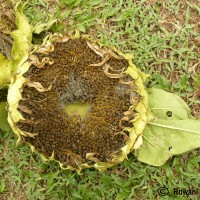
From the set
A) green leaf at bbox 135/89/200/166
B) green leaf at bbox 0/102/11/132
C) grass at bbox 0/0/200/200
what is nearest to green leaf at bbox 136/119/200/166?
green leaf at bbox 135/89/200/166

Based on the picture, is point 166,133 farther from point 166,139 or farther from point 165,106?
point 165,106

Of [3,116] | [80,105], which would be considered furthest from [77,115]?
[3,116]

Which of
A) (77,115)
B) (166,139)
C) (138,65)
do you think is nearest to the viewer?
(77,115)

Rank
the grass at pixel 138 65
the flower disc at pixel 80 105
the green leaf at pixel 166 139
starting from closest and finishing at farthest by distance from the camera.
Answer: the flower disc at pixel 80 105 → the green leaf at pixel 166 139 → the grass at pixel 138 65

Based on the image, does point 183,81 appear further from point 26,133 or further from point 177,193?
point 26,133

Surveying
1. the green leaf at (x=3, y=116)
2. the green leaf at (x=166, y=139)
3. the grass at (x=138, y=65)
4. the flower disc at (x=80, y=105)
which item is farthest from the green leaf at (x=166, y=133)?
the green leaf at (x=3, y=116)

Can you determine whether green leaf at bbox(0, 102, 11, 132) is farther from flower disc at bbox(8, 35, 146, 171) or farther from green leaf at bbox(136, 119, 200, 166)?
green leaf at bbox(136, 119, 200, 166)

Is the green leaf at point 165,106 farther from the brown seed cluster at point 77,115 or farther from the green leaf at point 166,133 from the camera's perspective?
the brown seed cluster at point 77,115
